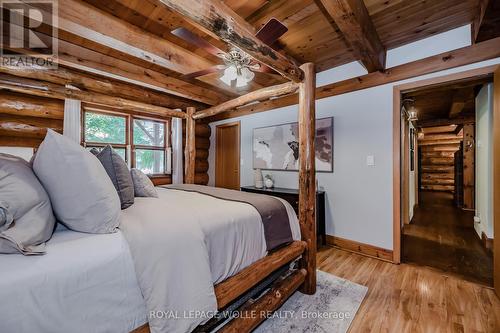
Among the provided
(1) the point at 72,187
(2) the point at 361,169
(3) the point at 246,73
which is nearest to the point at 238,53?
(3) the point at 246,73

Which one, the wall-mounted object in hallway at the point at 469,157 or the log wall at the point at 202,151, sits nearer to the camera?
the wall-mounted object in hallway at the point at 469,157

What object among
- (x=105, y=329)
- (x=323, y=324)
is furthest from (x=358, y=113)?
(x=105, y=329)

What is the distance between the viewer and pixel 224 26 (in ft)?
4.19

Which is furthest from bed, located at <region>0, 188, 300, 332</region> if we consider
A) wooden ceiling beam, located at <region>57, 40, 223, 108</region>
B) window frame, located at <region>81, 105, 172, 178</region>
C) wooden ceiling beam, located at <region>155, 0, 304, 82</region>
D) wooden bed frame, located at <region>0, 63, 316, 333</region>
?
window frame, located at <region>81, 105, 172, 178</region>

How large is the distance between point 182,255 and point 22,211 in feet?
2.13

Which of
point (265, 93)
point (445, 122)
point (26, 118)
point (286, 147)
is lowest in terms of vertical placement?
→ point (286, 147)

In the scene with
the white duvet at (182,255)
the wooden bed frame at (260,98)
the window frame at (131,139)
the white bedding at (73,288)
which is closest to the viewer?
the white bedding at (73,288)

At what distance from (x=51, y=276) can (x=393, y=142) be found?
3150 millimetres

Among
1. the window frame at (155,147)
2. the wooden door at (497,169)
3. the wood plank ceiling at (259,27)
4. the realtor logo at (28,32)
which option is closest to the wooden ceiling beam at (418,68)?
the wood plank ceiling at (259,27)

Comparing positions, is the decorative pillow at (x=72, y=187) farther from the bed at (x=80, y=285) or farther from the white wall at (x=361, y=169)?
the white wall at (x=361, y=169)

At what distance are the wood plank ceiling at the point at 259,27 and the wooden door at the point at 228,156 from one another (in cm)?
184

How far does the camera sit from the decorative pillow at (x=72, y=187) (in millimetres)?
978

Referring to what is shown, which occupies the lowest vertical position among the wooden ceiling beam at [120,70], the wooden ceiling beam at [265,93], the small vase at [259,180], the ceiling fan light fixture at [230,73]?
the small vase at [259,180]

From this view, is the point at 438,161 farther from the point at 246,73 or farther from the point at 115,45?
the point at 115,45
